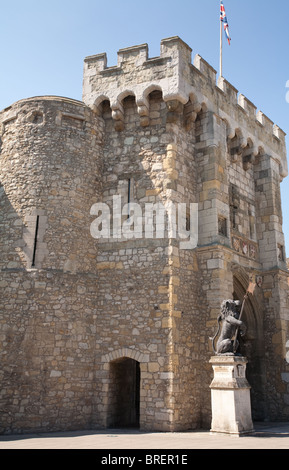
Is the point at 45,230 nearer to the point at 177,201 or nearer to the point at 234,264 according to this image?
the point at 177,201

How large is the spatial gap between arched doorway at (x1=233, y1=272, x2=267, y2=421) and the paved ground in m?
3.21

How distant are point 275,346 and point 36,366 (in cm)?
712

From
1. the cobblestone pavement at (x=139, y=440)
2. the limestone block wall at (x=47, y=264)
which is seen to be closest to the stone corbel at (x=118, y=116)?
the limestone block wall at (x=47, y=264)

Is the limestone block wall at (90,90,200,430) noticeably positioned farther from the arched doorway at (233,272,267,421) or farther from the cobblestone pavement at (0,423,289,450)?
the arched doorway at (233,272,267,421)

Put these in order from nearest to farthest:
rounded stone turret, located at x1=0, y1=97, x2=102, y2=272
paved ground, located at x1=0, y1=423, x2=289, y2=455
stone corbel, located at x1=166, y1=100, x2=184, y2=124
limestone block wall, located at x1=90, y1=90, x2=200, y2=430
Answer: paved ground, located at x1=0, y1=423, x2=289, y2=455 → limestone block wall, located at x1=90, y1=90, x2=200, y2=430 → rounded stone turret, located at x1=0, y1=97, x2=102, y2=272 → stone corbel, located at x1=166, y1=100, x2=184, y2=124

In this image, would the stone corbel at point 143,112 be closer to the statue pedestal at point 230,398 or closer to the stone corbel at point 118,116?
the stone corbel at point 118,116

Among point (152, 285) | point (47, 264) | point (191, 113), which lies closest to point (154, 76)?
point (191, 113)

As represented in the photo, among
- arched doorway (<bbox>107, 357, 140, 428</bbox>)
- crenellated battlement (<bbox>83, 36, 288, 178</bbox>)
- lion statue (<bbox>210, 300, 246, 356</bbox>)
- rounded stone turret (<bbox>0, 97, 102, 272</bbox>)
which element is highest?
crenellated battlement (<bbox>83, 36, 288, 178</bbox>)

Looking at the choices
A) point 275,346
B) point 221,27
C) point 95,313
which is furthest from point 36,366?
point 221,27

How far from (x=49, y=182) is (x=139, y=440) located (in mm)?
6383

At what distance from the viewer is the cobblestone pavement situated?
7043 millimetres

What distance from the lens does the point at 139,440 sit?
26.0 feet

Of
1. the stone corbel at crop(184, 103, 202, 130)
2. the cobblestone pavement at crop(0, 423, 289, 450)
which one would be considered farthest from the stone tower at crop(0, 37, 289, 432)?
the cobblestone pavement at crop(0, 423, 289, 450)

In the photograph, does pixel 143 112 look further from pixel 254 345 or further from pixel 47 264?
pixel 254 345
